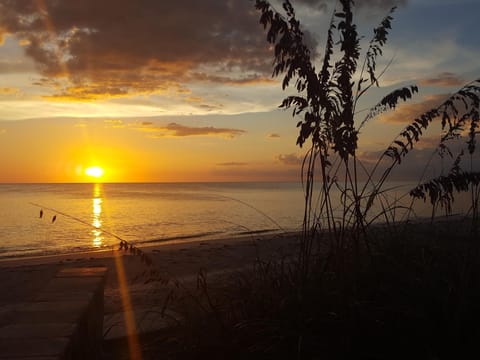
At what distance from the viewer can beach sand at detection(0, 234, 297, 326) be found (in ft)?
24.0

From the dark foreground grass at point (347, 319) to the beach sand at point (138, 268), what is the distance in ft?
8.20

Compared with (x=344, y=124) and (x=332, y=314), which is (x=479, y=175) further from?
(x=332, y=314)

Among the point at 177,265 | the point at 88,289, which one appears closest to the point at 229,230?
the point at 177,265

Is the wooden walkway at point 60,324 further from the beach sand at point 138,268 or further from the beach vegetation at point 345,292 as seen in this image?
the beach sand at point 138,268

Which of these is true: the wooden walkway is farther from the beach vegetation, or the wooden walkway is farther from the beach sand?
the beach sand

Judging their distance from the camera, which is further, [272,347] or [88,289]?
[88,289]

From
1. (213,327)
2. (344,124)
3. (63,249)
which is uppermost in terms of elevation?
(344,124)

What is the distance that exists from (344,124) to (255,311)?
1752mm

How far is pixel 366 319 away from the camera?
3.15 metres

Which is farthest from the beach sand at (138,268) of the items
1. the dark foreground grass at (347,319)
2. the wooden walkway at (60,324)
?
the dark foreground grass at (347,319)

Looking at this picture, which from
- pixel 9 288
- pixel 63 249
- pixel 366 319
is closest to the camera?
pixel 366 319

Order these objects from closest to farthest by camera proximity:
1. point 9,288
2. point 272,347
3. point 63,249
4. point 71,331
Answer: point 71,331 → point 272,347 → point 9,288 → point 63,249

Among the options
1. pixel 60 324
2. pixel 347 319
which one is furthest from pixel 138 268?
pixel 347 319

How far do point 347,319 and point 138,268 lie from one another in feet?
27.7
